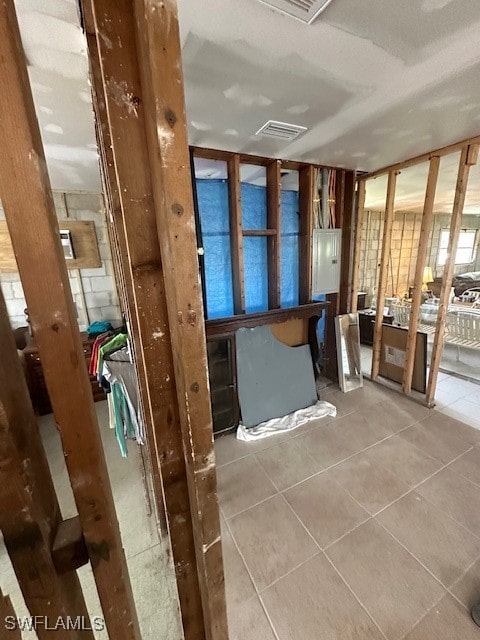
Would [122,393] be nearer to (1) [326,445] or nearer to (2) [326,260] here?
(1) [326,445]

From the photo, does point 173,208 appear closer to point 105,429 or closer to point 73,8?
point 73,8

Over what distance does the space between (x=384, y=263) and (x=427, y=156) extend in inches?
42.5

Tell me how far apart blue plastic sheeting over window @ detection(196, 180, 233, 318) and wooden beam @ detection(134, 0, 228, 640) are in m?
2.04

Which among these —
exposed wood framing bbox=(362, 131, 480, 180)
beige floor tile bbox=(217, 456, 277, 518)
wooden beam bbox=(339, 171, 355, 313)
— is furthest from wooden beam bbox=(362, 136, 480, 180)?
beige floor tile bbox=(217, 456, 277, 518)

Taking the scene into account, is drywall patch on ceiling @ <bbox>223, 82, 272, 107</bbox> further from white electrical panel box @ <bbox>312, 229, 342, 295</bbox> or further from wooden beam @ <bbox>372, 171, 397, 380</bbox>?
wooden beam @ <bbox>372, 171, 397, 380</bbox>

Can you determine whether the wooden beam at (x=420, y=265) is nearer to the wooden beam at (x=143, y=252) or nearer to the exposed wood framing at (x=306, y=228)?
the exposed wood framing at (x=306, y=228)

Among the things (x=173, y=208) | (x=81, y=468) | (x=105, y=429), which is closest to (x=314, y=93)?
(x=173, y=208)

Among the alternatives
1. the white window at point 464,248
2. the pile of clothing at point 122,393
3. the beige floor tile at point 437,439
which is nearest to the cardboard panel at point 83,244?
the pile of clothing at point 122,393

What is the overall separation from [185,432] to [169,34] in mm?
739

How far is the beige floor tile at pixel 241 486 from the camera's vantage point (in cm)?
184

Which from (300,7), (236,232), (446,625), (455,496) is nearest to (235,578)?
(446,625)

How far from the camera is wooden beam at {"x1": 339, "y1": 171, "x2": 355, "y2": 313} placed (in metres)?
3.04

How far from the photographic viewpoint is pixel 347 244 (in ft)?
10.3

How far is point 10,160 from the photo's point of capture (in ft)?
1.32
